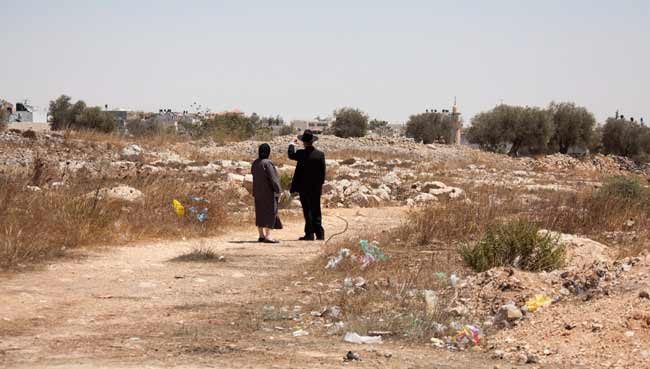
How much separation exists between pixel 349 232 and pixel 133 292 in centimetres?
→ 625

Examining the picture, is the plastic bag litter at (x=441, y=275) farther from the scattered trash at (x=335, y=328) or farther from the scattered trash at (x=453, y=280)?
the scattered trash at (x=335, y=328)

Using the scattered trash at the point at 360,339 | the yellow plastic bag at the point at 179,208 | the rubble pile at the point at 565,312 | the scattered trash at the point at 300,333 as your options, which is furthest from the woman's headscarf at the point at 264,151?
the scattered trash at the point at 360,339

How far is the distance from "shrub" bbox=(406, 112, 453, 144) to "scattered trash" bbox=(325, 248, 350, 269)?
7750 centimetres

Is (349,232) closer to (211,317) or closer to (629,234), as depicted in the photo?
(629,234)

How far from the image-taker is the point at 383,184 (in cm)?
2230

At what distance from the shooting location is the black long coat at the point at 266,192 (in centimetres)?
1217

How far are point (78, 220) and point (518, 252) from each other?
581 cm

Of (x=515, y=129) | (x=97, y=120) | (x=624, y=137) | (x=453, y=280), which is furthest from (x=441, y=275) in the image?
(x=624, y=137)

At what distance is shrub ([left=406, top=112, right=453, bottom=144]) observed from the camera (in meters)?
→ 87.0

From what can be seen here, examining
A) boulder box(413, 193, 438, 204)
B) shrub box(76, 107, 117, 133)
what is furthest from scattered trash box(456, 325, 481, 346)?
shrub box(76, 107, 117, 133)

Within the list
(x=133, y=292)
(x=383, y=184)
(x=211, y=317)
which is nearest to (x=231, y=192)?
(x=383, y=184)

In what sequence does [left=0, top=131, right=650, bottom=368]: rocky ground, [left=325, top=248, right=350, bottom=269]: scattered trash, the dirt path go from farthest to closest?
[left=325, top=248, right=350, bottom=269]: scattered trash < [left=0, top=131, right=650, bottom=368]: rocky ground < the dirt path

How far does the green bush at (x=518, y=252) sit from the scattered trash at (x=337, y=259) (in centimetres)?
147

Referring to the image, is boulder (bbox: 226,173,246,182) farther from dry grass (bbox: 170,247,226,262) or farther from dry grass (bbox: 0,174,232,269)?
dry grass (bbox: 170,247,226,262)
